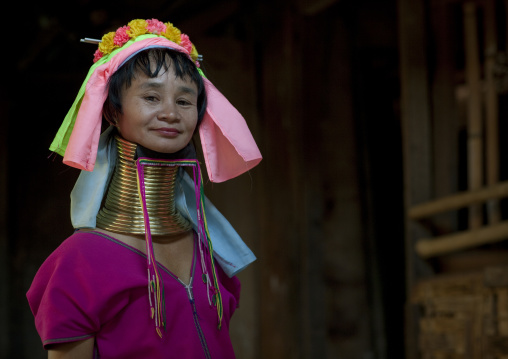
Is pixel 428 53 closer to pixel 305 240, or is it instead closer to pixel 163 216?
pixel 305 240

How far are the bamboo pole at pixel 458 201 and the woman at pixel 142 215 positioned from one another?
1.58 metres

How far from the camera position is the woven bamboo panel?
10.0 ft

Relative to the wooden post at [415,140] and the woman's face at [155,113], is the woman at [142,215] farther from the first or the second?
the wooden post at [415,140]

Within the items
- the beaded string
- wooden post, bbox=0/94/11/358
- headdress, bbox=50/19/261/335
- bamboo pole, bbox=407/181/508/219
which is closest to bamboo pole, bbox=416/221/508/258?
bamboo pole, bbox=407/181/508/219

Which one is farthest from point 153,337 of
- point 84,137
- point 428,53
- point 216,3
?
point 216,3

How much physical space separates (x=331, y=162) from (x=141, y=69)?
2564 mm

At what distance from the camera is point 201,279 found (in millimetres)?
1832

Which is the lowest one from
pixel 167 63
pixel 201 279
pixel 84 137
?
pixel 201 279

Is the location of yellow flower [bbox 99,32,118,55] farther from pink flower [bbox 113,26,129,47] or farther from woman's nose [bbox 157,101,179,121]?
woman's nose [bbox 157,101,179,121]

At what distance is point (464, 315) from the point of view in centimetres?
321

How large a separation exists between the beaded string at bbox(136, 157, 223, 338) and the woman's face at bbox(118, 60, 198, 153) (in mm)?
46

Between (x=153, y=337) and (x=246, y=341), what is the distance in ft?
9.23

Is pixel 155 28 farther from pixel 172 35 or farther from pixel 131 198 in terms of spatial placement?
pixel 131 198

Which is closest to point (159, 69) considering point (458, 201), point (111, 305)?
point (111, 305)
